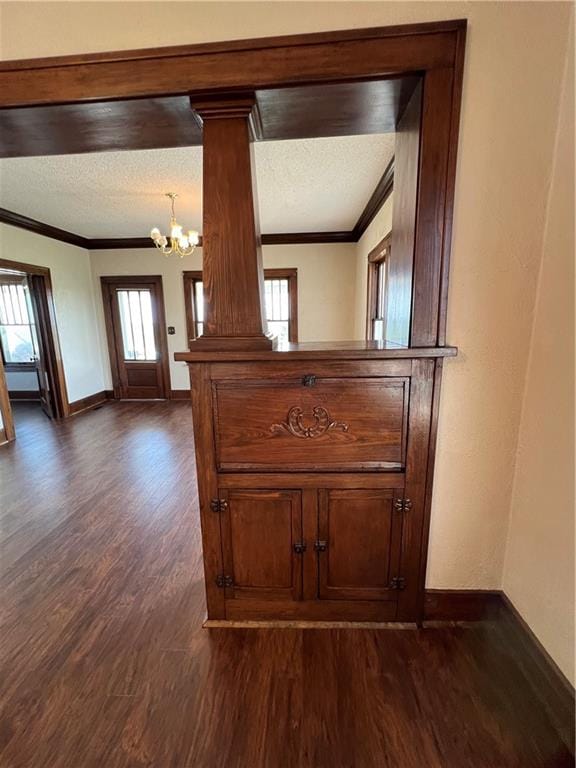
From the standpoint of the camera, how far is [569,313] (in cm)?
→ 113

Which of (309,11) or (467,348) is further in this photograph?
(467,348)

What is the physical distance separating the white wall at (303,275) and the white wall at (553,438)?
4.09 metres

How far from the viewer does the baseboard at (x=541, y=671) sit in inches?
44.4

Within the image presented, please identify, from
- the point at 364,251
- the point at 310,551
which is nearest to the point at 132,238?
the point at 364,251

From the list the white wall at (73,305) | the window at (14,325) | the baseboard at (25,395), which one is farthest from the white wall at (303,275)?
the baseboard at (25,395)

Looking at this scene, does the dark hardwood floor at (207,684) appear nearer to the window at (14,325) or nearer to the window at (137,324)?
the window at (137,324)

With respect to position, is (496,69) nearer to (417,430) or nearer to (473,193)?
(473,193)

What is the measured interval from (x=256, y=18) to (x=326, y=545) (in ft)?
6.87

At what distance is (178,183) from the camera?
3082 mm

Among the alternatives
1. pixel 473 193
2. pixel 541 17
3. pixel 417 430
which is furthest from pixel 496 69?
pixel 417 430

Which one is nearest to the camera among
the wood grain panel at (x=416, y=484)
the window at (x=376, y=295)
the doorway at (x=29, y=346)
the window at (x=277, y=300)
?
the wood grain panel at (x=416, y=484)

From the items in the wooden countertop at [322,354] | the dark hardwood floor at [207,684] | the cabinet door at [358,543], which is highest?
the wooden countertop at [322,354]

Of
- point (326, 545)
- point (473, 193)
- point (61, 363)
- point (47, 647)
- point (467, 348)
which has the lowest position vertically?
point (47, 647)

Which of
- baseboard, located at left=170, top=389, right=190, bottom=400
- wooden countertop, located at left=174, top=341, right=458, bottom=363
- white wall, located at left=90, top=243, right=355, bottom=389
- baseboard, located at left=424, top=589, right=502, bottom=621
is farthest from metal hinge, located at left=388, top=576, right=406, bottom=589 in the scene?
baseboard, located at left=170, top=389, right=190, bottom=400
